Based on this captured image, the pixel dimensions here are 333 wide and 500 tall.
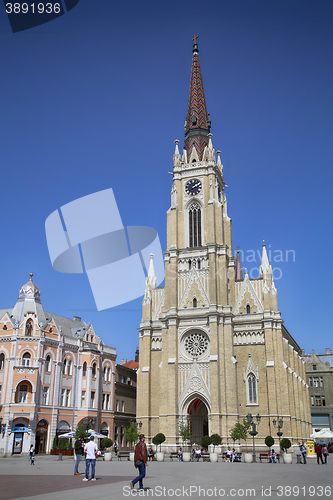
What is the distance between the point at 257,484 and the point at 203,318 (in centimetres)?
3961

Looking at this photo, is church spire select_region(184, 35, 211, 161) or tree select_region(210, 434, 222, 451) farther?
church spire select_region(184, 35, 211, 161)

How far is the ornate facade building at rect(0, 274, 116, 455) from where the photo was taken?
51469mm

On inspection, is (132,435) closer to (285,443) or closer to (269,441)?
(269,441)

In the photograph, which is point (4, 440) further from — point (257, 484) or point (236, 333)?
point (257, 484)

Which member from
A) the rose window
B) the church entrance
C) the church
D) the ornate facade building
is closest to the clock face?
the church

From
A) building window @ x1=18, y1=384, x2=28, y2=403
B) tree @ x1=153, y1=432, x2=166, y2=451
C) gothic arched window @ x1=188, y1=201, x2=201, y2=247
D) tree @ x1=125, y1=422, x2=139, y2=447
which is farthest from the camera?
gothic arched window @ x1=188, y1=201, x2=201, y2=247

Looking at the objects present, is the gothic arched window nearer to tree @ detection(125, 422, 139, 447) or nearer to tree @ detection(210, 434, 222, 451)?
tree @ detection(210, 434, 222, 451)

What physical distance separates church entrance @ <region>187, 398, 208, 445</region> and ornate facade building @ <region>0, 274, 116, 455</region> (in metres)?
11.9

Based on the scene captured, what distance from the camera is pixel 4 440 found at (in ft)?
164

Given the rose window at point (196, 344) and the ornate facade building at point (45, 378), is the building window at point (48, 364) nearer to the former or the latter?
the ornate facade building at point (45, 378)

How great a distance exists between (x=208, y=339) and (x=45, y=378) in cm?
1973

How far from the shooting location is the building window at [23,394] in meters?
52.3

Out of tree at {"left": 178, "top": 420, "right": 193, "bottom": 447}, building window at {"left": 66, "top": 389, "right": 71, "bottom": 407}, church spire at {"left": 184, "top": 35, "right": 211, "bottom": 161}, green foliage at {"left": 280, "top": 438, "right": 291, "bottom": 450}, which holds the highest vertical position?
church spire at {"left": 184, "top": 35, "right": 211, "bottom": 161}

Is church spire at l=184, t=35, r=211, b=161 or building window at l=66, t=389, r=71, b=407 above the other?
church spire at l=184, t=35, r=211, b=161
